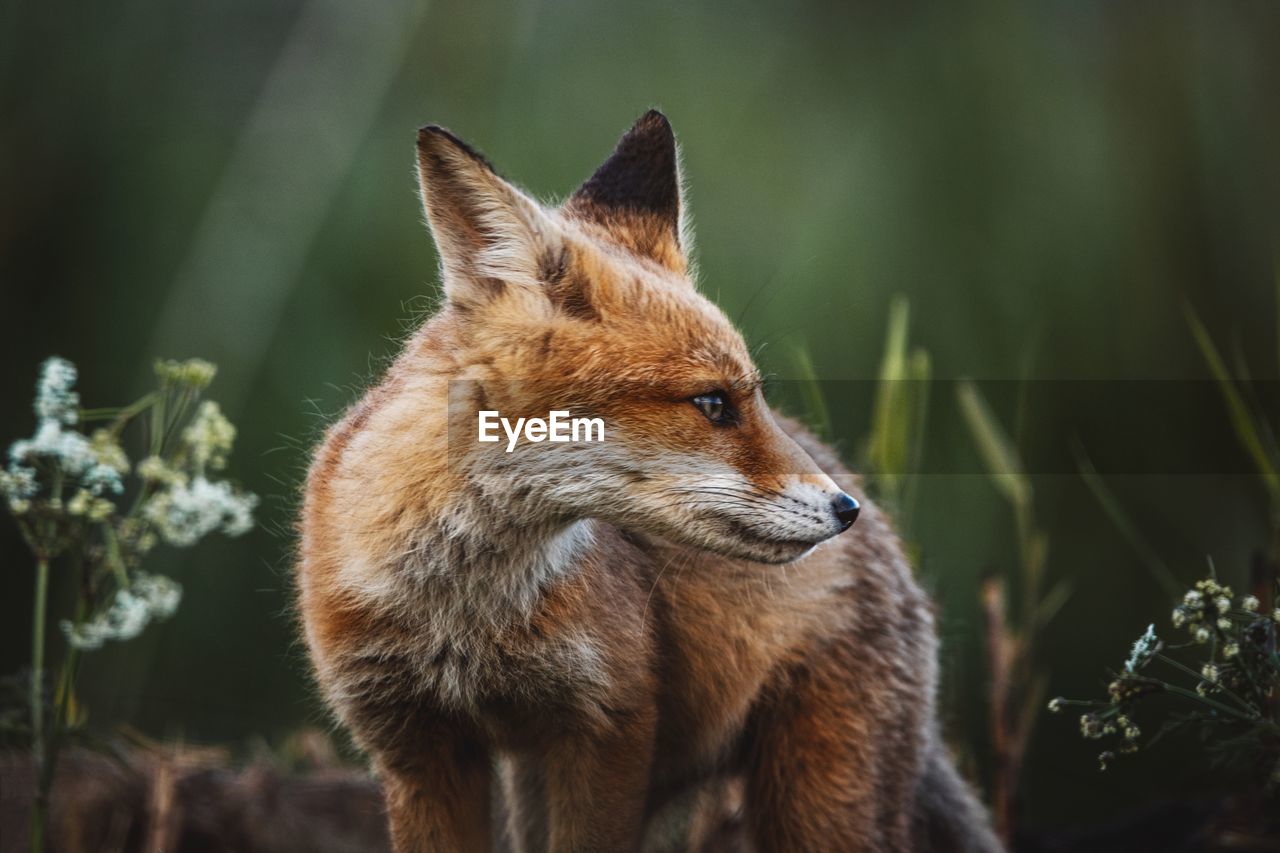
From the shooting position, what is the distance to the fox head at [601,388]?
2.29m

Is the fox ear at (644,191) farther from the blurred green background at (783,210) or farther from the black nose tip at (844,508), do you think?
the blurred green background at (783,210)

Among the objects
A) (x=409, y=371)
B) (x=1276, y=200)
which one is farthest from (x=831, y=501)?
(x=1276, y=200)

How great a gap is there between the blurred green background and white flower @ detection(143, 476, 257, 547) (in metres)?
1.15

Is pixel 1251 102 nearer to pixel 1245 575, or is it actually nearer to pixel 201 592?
pixel 1245 575

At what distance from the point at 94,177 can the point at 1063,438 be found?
361 centimetres

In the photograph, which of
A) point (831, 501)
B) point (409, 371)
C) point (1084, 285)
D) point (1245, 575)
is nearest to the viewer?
point (831, 501)

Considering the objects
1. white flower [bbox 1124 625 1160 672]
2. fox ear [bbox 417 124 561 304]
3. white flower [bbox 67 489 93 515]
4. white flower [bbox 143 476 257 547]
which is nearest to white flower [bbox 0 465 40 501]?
white flower [bbox 67 489 93 515]

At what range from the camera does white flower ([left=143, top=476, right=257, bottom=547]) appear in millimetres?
2920


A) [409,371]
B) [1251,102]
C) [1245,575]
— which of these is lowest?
[1245,575]

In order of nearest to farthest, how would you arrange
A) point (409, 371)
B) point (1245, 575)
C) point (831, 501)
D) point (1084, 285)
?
point (831, 501)
point (409, 371)
point (1245, 575)
point (1084, 285)

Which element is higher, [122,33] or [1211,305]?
[122,33]

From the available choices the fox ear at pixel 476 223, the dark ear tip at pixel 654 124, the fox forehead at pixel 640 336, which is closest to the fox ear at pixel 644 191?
the dark ear tip at pixel 654 124

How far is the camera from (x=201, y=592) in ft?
15.1

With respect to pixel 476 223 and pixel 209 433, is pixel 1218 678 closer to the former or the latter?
pixel 476 223
